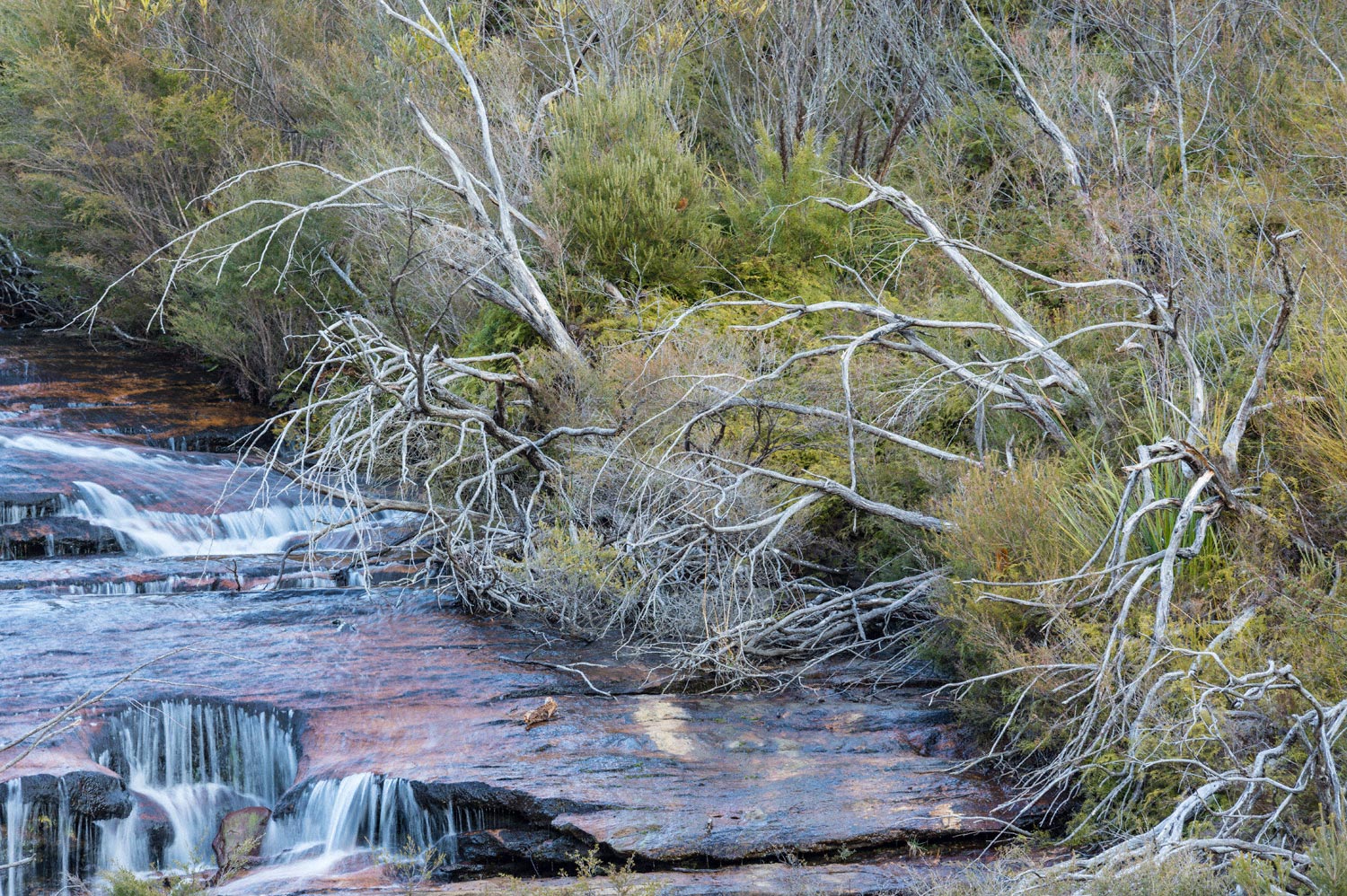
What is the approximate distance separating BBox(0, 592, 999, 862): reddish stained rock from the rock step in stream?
0.05 ft

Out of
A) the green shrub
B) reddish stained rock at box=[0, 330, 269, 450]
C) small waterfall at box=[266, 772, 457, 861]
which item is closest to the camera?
small waterfall at box=[266, 772, 457, 861]

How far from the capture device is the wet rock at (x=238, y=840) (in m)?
5.51

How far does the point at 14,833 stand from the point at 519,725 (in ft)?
8.24

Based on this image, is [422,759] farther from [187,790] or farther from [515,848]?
[187,790]

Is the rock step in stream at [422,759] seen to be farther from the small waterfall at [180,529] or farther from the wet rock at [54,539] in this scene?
the small waterfall at [180,529]

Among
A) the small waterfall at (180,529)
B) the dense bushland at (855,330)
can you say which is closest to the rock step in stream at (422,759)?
the dense bushland at (855,330)

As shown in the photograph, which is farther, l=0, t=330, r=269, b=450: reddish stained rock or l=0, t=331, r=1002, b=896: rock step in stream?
l=0, t=330, r=269, b=450: reddish stained rock

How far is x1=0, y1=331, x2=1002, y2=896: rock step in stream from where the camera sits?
5469mm

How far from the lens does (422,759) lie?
6.12m

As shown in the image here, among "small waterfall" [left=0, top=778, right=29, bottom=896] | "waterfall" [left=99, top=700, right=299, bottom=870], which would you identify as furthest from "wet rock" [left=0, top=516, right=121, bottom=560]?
"small waterfall" [left=0, top=778, right=29, bottom=896]

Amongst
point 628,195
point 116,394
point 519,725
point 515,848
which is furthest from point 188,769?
point 116,394

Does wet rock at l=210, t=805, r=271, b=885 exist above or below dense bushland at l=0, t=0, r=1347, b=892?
below

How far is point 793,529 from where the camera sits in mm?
7938

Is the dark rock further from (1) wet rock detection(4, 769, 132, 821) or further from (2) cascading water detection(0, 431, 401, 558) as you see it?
(2) cascading water detection(0, 431, 401, 558)
